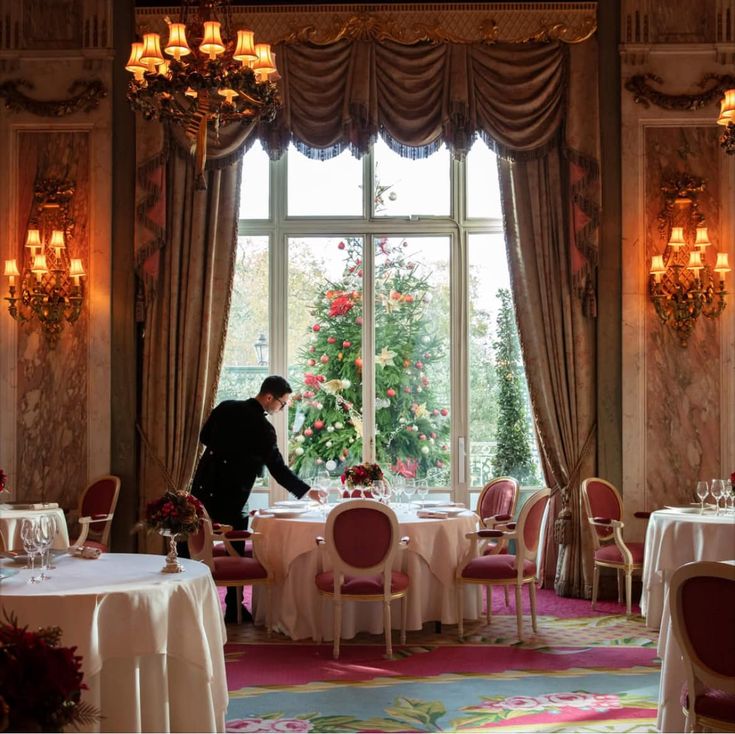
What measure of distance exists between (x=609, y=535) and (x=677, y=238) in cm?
239

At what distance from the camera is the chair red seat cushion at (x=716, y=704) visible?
3.62m

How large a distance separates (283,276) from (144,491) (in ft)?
7.24

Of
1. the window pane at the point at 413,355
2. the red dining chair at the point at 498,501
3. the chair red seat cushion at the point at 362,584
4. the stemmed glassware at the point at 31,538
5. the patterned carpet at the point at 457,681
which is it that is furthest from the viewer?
the window pane at the point at 413,355

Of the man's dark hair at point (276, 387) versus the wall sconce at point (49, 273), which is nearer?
the man's dark hair at point (276, 387)

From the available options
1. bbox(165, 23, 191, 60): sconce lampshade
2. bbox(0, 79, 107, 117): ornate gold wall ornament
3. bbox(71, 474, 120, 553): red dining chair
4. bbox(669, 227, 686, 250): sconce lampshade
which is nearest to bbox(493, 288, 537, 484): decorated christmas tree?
bbox(669, 227, 686, 250): sconce lampshade

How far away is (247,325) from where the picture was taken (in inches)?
355

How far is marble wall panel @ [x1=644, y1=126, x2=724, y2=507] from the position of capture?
820 cm

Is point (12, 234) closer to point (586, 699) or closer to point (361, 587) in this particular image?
point (361, 587)

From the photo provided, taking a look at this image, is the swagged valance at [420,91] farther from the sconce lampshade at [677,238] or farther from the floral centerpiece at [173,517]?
the floral centerpiece at [173,517]

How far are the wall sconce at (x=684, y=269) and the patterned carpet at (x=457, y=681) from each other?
8.04 feet

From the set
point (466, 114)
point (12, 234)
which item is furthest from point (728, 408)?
point (12, 234)

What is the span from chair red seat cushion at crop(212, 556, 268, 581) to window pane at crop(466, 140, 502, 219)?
3.82m

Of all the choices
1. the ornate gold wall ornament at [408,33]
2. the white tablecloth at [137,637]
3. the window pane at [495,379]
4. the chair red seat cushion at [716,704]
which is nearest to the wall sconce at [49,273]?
the ornate gold wall ornament at [408,33]

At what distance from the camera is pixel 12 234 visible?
8328mm
